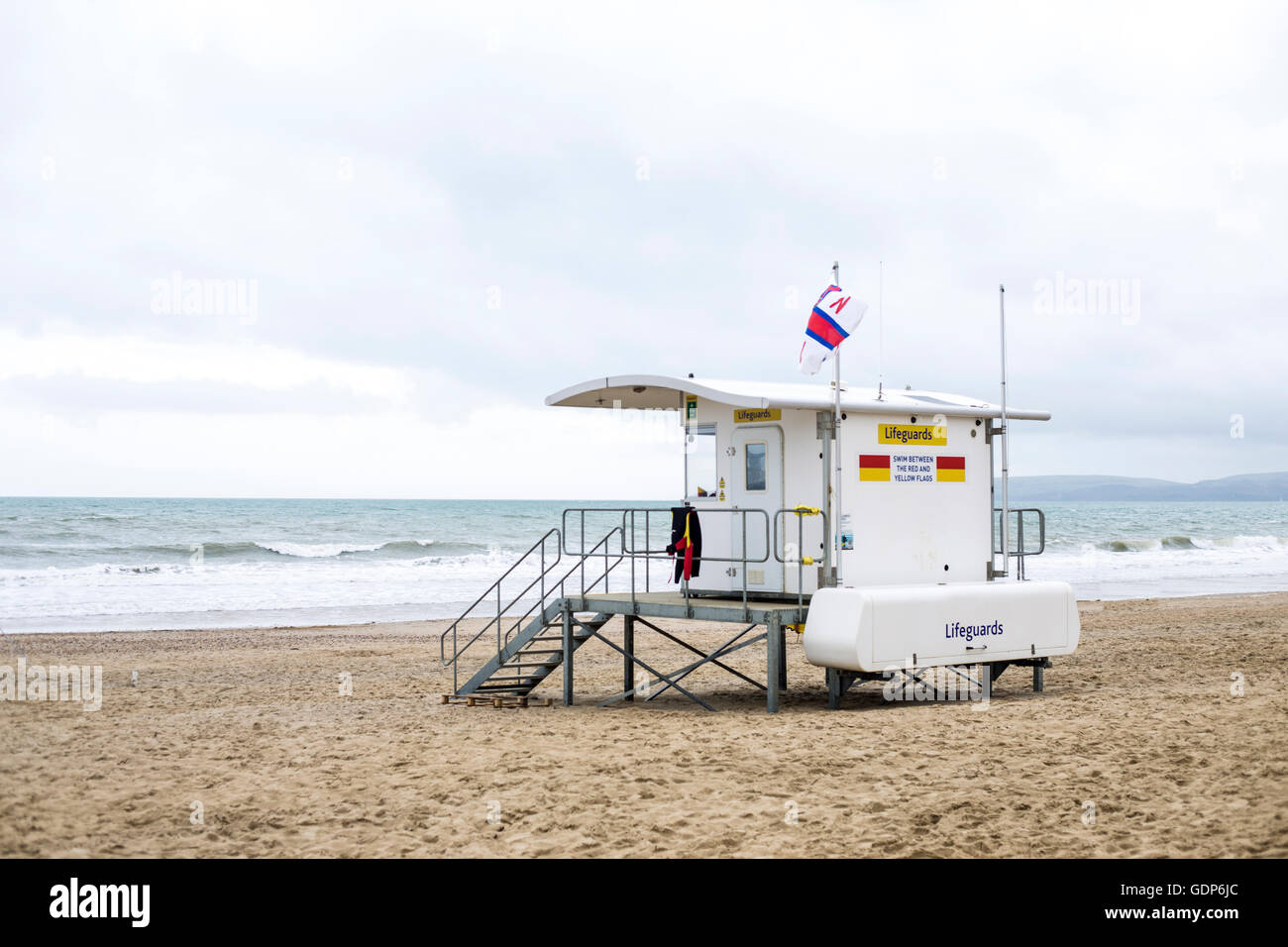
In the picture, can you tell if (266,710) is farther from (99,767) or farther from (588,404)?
(588,404)

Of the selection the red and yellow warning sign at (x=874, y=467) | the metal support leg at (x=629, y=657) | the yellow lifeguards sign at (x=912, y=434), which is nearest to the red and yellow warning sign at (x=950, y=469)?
the yellow lifeguards sign at (x=912, y=434)

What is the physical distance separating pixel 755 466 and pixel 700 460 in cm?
85

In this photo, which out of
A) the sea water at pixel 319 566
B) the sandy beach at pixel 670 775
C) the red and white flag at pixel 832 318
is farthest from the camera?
the sea water at pixel 319 566

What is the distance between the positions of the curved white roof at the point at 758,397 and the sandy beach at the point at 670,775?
3.11 m

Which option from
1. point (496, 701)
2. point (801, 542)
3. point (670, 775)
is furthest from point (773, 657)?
point (496, 701)

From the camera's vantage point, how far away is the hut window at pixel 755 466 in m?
13.1

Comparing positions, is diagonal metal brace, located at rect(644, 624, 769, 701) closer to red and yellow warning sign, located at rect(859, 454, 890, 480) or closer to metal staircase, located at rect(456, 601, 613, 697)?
metal staircase, located at rect(456, 601, 613, 697)

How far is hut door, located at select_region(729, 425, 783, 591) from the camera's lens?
42.5ft

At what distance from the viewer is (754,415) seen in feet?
43.5

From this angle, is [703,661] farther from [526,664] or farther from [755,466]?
[526,664]

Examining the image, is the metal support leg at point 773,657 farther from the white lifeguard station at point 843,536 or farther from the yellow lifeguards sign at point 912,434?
the yellow lifeguards sign at point 912,434

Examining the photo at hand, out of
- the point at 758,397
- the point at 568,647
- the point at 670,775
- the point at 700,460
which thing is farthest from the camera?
the point at 568,647

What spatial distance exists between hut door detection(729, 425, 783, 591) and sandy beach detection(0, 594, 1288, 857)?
147cm

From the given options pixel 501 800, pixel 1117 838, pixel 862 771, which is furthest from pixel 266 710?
pixel 1117 838
